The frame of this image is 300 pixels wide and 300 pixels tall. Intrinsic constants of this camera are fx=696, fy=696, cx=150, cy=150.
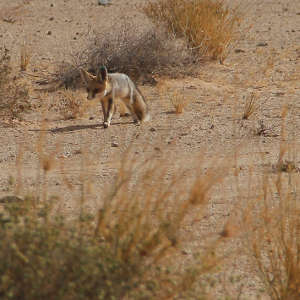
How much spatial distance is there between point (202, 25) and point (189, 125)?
4.33 meters

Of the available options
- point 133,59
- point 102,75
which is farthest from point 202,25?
point 102,75

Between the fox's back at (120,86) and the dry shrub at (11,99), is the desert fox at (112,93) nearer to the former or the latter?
the fox's back at (120,86)

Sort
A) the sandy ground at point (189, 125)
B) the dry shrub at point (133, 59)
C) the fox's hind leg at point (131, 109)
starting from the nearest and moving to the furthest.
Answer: the sandy ground at point (189, 125), the fox's hind leg at point (131, 109), the dry shrub at point (133, 59)

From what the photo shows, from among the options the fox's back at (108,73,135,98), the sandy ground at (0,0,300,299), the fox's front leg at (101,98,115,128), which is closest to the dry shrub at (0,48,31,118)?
the sandy ground at (0,0,300,299)

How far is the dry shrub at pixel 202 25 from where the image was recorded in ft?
43.3

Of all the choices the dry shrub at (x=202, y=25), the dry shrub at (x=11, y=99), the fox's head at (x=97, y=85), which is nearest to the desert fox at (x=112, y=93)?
the fox's head at (x=97, y=85)

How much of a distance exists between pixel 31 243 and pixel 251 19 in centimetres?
1442

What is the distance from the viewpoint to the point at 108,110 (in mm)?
9430

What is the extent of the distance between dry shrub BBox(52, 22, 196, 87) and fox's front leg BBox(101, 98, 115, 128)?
2240 mm

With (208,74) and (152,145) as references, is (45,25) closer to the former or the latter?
(208,74)

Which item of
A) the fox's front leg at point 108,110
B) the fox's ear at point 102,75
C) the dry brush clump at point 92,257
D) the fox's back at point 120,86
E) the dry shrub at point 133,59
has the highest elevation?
the dry brush clump at point 92,257

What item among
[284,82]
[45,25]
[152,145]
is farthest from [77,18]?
[152,145]

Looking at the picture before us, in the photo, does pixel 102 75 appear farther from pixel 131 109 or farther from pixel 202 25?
pixel 202 25

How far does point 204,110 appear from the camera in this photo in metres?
10.3
